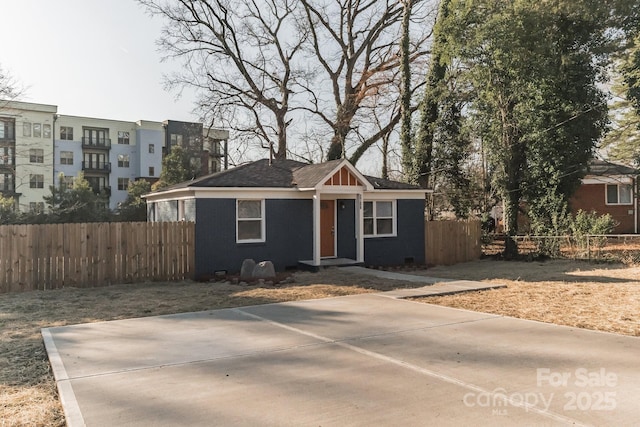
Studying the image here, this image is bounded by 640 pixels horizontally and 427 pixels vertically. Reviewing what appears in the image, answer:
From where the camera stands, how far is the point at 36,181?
152ft

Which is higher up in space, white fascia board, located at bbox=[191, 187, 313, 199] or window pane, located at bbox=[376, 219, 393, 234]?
white fascia board, located at bbox=[191, 187, 313, 199]

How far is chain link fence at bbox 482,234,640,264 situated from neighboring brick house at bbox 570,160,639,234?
595 centimetres

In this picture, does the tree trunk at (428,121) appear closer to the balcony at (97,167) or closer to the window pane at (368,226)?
the window pane at (368,226)

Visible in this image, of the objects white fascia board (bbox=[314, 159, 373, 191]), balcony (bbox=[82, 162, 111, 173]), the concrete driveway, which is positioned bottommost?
the concrete driveway

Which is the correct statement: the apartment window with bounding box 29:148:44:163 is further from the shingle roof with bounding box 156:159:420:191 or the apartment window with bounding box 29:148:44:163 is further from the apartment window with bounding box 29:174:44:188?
the shingle roof with bounding box 156:159:420:191

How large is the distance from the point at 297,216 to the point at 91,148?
142 ft

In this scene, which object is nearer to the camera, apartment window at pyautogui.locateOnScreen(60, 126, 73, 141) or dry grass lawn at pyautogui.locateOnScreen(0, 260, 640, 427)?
dry grass lawn at pyautogui.locateOnScreen(0, 260, 640, 427)

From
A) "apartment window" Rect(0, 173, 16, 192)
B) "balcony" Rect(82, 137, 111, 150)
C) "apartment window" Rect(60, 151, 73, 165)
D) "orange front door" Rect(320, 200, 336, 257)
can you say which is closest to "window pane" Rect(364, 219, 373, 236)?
"orange front door" Rect(320, 200, 336, 257)

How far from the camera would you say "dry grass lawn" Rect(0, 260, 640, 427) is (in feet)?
16.5

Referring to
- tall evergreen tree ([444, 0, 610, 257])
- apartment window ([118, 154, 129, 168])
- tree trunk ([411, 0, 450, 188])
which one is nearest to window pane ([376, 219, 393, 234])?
tall evergreen tree ([444, 0, 610, 257])

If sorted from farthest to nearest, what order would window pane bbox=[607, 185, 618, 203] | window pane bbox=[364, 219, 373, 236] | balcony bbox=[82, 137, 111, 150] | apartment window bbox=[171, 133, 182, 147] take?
apartment window bbox=[171, 133, 182, 147] → balcony bbox=[82, 137, 111, 150] → window pane bbox=[607, 185, 618, 203] → window pane bbox=[364, 219, 373, 236]

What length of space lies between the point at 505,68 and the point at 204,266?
1441 centimetres

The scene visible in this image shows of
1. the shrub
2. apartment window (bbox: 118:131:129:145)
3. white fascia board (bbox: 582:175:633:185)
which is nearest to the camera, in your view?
the shrub

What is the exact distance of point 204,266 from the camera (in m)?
14.2
